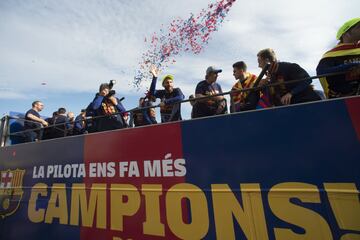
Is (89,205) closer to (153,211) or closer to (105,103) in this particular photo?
(153,211)

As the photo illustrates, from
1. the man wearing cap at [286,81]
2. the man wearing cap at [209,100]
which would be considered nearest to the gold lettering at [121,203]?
the man wearing cap at [209,100]

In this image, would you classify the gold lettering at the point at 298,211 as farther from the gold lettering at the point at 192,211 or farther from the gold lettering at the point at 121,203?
the gold lettering at the point at 121,203

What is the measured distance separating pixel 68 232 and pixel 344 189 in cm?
300

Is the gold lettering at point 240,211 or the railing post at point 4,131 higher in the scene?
the railing post at point 4,131

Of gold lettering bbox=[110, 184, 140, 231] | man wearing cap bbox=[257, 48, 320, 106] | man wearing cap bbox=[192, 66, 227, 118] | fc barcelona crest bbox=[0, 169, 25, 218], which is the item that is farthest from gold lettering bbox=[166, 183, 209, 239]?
fc barcelona crest bbox=[0, 169, 25, 218]

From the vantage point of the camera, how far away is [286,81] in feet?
7.35

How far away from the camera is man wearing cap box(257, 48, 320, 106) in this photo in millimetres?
2290

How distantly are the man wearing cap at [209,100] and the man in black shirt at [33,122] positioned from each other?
9.93 ft

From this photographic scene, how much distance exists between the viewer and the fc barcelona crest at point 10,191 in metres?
3.99

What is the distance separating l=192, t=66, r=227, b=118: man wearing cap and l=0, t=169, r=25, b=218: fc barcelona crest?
2.96 metres

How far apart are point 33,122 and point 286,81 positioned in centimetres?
410

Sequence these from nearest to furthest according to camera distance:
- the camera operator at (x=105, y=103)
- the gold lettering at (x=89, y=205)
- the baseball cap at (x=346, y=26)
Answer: the baseball cap at (x=346, y=26), the gold lettering at (x=89, y=205), the camera operator at (x=105, y=103)

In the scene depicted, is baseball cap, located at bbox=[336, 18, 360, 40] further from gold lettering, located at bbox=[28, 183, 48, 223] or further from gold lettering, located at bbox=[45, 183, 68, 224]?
gold lettering, located at bbox=[28, 183, 48, 223]

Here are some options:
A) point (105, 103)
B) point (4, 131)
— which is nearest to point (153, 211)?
point (105, 103)
